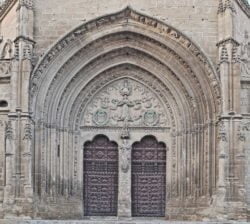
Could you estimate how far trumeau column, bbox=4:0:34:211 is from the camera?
2462cm

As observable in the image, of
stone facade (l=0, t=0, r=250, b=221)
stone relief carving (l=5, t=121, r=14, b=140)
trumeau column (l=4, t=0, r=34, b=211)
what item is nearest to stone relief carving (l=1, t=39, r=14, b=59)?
stone facade (l=0, t=0, r=250, b=221)

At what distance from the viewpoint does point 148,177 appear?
2747 cm

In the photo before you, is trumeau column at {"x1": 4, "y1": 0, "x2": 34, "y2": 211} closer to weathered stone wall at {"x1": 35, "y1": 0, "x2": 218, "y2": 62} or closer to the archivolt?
the archivolt

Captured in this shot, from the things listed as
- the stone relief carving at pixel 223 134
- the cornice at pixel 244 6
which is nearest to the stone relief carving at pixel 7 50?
→ the stone relief carving at pixel 223 134

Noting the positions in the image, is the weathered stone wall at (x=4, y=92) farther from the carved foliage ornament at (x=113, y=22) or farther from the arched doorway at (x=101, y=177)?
the arched doorway at (x=101, y=177)

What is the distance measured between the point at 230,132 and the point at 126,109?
13.8ft

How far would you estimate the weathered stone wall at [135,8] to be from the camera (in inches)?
1032

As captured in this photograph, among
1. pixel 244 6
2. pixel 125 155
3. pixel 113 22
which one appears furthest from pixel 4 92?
pixel 244 6

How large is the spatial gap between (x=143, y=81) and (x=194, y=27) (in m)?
2.73

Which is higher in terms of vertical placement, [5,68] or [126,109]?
[5,68]

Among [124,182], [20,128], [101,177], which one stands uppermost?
[20,128]

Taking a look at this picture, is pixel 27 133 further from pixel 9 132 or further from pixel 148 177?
pixel 148 177

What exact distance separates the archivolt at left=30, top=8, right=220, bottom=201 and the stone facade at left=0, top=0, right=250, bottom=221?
0.12 ft

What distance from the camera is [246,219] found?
79.8ft
